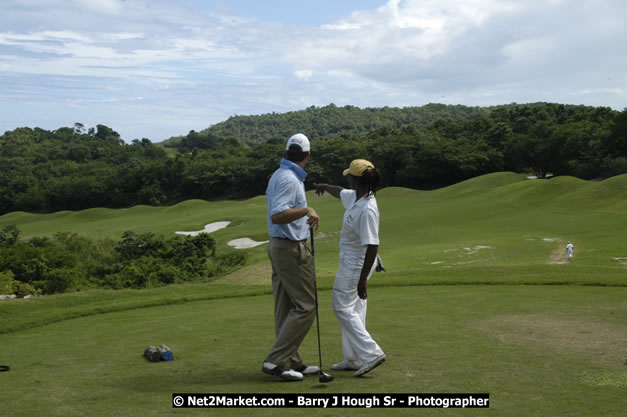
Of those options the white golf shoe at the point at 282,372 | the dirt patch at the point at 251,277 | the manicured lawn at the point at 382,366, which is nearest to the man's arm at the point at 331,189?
the manicured lawn at the point at 382,366

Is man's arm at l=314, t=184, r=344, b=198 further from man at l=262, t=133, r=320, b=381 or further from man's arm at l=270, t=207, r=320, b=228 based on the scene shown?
man's arm at l=270, t=207, r=320, b=228

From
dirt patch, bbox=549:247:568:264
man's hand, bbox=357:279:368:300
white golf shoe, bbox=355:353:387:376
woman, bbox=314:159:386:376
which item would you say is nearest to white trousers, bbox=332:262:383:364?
woman, bbox=314:159:386:376

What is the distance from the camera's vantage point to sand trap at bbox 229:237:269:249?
3549 centimetres

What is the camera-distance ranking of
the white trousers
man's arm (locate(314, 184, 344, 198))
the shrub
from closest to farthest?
the white trousers
man's arm (locate(314, 184, 344, 198))
the shrub

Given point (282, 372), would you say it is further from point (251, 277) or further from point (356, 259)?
point (251, 277)

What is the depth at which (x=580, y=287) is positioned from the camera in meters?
12.4

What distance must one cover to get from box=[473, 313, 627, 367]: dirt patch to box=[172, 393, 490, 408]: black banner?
2206 mm

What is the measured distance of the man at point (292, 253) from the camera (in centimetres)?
615

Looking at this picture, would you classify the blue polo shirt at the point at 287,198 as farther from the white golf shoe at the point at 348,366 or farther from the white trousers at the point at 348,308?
the white golf shoe at the point at 348,366

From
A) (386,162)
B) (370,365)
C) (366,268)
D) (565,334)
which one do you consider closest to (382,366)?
(370,365)

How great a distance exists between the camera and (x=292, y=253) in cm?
629

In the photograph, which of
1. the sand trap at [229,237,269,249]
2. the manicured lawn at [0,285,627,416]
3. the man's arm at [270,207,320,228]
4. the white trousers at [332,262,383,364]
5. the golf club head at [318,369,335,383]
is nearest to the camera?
the manicured lawn at [0,285,627,416]

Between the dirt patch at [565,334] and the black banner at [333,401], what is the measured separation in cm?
221

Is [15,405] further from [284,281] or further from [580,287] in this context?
[580,287]
